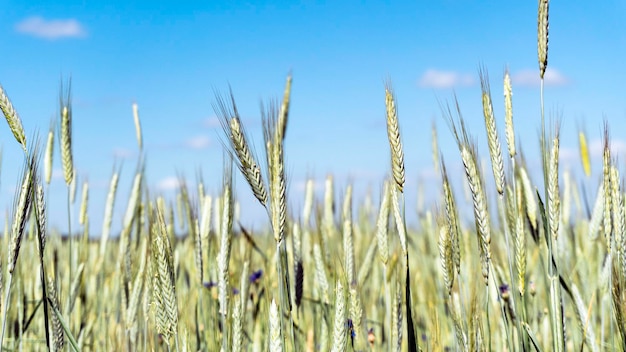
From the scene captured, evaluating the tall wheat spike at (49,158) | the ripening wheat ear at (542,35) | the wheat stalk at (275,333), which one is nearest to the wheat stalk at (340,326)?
the wheat stalk at (275,333)

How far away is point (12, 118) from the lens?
126 centimetres

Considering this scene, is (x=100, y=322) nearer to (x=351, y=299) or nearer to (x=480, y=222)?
(x=351, y=299)

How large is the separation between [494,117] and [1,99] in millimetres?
966

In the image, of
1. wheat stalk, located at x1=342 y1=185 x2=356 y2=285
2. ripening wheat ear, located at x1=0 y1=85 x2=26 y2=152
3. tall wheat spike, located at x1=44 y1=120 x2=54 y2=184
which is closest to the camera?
ripening wheat ear, located at x1=0 y1=85 x2=26 y2=152

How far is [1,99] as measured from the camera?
1.28 m

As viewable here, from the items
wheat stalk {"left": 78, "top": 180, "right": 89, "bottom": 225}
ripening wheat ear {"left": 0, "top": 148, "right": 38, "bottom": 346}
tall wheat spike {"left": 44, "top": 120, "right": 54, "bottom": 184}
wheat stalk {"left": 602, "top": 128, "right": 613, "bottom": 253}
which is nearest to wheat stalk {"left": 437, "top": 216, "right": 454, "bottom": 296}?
wheat stalk {"left": 602, "top": 128, "right": 613, "bottom": 253}

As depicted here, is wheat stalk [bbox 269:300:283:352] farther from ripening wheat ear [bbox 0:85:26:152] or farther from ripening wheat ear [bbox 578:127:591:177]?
ripening wheat ear [bbox 578:127:591:177]

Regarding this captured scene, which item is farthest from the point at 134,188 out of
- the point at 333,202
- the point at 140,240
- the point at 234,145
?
the point at 234,145

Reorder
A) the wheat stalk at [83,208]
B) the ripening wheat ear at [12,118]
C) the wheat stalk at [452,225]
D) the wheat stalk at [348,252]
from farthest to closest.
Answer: the wheat stalk at [83,208] → the wheat stalk at [348,252] → the wheat stalk at [452,225] → the ripening wheat ear at [12,118]

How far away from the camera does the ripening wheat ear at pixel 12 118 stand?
48.5 inches

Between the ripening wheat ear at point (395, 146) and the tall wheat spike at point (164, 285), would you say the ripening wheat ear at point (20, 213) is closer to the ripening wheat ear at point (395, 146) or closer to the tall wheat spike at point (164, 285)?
the tall wheat spike at point (164, 285)

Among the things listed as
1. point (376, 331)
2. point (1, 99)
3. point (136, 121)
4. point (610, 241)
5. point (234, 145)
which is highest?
point (136, 121)

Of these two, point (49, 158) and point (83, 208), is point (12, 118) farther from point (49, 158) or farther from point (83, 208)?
point (83, 208)

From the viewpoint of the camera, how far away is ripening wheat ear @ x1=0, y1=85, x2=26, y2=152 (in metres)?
1.23
